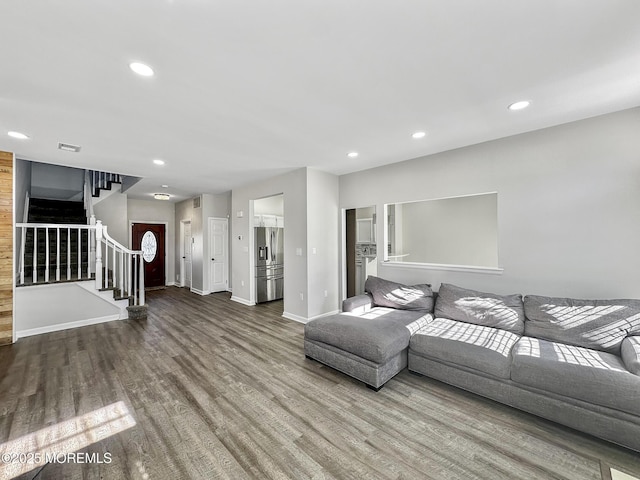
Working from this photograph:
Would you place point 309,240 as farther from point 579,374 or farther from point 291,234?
point 579,374

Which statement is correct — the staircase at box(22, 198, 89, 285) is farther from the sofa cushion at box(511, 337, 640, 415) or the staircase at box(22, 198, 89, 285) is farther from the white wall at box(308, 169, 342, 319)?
the sofa cushion at box(511, 337, 640, 415)

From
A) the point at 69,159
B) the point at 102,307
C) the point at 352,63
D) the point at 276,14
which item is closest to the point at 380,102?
the point at 352,63

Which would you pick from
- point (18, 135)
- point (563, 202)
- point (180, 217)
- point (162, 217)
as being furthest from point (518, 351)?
point (162, 217)

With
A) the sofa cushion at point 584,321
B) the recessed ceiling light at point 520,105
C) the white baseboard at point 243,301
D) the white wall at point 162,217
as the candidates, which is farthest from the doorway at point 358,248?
the white wall at point 162,217

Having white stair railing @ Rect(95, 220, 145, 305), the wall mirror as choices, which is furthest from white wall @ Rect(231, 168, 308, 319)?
white stair railing @ Rect(95, 220, 145, 305)

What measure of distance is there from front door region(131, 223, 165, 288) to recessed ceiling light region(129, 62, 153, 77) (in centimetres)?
717

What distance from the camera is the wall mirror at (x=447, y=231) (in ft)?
16.8

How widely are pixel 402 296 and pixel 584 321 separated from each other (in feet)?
5.88

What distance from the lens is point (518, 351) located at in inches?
92.7

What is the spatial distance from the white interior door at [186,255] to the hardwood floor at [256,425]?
457 cm

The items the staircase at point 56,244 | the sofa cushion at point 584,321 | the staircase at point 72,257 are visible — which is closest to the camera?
the sofa cushion at point 584,321

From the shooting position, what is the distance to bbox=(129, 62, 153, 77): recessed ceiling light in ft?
6.10

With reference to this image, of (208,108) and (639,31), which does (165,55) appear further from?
(639,31)

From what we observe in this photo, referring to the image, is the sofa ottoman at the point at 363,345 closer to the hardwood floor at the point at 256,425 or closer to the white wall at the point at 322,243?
the hardwood floor at the point at 256,425
